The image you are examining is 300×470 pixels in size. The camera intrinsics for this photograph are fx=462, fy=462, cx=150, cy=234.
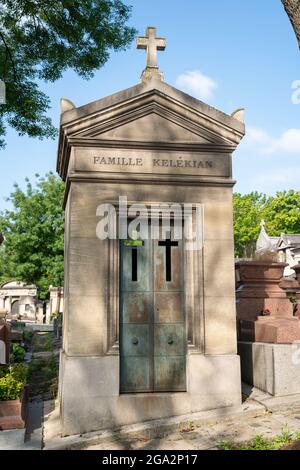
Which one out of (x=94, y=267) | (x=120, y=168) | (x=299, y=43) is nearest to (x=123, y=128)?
(x=120, y=168)

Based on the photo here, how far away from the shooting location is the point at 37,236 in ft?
110

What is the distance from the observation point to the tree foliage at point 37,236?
3328 cm

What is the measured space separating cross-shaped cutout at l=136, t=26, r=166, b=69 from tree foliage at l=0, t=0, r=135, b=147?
564 centimetres

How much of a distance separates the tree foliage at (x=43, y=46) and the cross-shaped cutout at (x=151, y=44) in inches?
222

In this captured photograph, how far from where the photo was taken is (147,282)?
697cm

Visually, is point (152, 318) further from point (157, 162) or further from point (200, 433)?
point (157, 162)

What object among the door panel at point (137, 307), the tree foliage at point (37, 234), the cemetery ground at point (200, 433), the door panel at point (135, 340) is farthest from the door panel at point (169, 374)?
the tree foliage at point (37, 234)

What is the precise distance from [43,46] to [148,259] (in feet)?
29.3

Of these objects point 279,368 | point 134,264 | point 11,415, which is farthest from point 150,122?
point 11,415

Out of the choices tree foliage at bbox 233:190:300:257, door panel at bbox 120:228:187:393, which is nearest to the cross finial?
door panel at bbox 120:228:187:393

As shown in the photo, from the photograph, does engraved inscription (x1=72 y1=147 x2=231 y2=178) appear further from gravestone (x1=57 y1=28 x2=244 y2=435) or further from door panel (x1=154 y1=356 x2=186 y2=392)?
door panel (x1=154 y1=356 x2=186 y2=392)

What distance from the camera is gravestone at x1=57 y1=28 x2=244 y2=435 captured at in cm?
659
